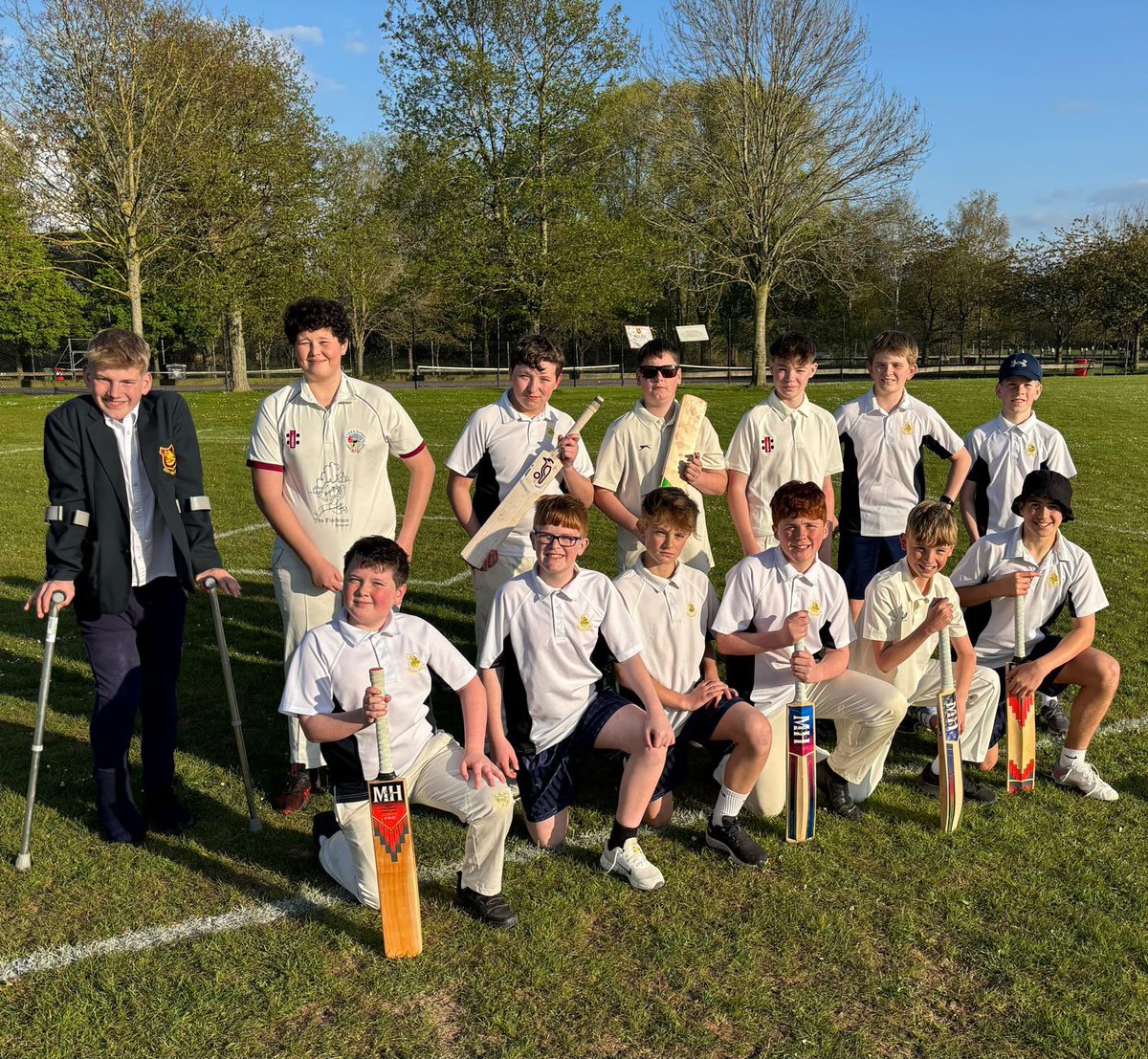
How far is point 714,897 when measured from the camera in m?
3.74

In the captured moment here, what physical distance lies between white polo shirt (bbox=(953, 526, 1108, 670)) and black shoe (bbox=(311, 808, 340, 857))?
132 inches

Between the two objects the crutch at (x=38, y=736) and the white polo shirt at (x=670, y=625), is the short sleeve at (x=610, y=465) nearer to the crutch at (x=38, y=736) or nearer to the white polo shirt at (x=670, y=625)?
the white polo shirt at (x=670, y=625)

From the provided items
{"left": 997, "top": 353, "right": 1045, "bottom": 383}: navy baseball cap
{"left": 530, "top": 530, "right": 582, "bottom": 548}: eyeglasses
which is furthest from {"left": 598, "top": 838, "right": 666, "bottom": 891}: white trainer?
{"left": 997, "top": 353, "right": 1045, "bottom": 383}: navy baseball cap

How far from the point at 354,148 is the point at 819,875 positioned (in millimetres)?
50942

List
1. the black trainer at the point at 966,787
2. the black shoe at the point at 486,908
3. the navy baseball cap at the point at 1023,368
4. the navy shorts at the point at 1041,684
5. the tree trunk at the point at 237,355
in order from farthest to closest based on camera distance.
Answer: the tree trunk at the point at 237,355
the navy baseball cap at the point at 1023,368
the navy shorts at the point at 1041,684
the black trainer at the point at 966,787
the black shoe at the point at 486,908

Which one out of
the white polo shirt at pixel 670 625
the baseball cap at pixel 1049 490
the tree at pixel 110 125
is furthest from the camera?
the tree at pixel 110 125

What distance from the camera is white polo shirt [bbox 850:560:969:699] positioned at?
15.0 feet

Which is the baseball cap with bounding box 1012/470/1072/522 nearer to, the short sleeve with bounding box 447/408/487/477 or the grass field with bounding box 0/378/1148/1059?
the grass field with bounding box 0/378/1148/1059

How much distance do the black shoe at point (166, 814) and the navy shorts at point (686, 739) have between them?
2179 mm

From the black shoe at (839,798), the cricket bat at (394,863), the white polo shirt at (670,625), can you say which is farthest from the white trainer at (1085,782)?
the cricket bat at (394,863)

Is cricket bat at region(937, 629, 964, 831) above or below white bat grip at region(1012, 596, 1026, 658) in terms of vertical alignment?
below

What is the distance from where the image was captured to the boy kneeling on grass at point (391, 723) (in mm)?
3611

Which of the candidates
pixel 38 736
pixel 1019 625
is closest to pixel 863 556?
pixel 1019 625

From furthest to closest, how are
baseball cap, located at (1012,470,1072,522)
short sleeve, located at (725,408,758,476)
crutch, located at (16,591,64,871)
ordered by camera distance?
1. short sleeve, located at (725,408,758,476)
2. baseball cap, located at (1012,470,1072,522)
3. crutch, located at (16,591,64,871)
